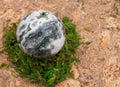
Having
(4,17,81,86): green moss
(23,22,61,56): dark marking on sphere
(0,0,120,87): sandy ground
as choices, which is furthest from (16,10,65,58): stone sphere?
(0,0,120,87): sandy ground

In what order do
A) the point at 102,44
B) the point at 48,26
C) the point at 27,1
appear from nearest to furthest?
the point at 48,26 → the point at 102,44 → the point at 27,1

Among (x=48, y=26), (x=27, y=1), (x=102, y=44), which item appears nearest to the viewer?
(x=48, y=26)

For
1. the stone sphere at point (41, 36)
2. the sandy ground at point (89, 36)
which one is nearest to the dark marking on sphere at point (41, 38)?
the stone sphere at point (41, 36)

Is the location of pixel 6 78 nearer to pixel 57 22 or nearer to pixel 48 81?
pixel 48 81

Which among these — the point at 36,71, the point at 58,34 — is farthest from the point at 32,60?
the point at 58,34

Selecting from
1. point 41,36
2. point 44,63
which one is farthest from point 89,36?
point 41,36
